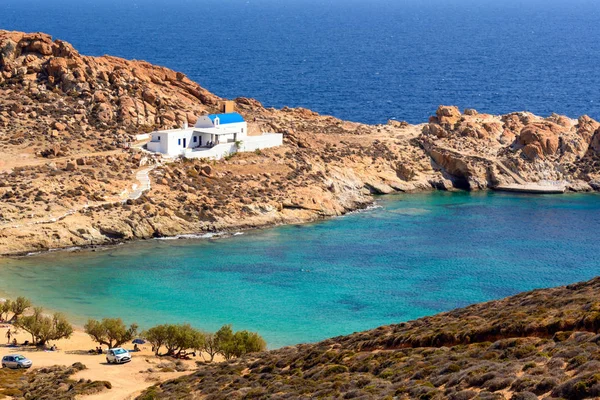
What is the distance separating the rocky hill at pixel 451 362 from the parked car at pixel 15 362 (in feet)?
25.8

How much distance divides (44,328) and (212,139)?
35.6 metres

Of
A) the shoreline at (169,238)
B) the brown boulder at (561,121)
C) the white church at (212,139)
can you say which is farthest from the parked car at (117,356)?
the brown boulder at (561,121)

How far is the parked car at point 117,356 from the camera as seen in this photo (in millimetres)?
48562

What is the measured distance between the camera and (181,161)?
8188 cm

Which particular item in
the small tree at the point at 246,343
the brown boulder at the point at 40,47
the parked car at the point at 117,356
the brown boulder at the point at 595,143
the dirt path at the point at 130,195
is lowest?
the parked car at the point at 117,356

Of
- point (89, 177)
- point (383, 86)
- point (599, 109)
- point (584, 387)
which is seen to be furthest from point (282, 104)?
point (584, 387)

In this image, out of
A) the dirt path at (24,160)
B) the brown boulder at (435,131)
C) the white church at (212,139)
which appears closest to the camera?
the dirt path at (24,160)

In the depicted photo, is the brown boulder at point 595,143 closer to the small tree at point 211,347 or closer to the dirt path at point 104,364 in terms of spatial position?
the small tree at point 211,347

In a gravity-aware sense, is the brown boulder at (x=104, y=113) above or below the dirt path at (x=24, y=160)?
above

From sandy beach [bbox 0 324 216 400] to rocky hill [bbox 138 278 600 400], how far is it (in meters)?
2.10

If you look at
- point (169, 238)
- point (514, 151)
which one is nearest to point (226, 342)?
point (169, 238)

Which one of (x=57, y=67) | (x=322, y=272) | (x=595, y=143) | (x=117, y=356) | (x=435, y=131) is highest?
(x=57, y=67)

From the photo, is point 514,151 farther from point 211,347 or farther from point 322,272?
point 211,347

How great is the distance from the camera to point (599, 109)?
134625 millimetres
